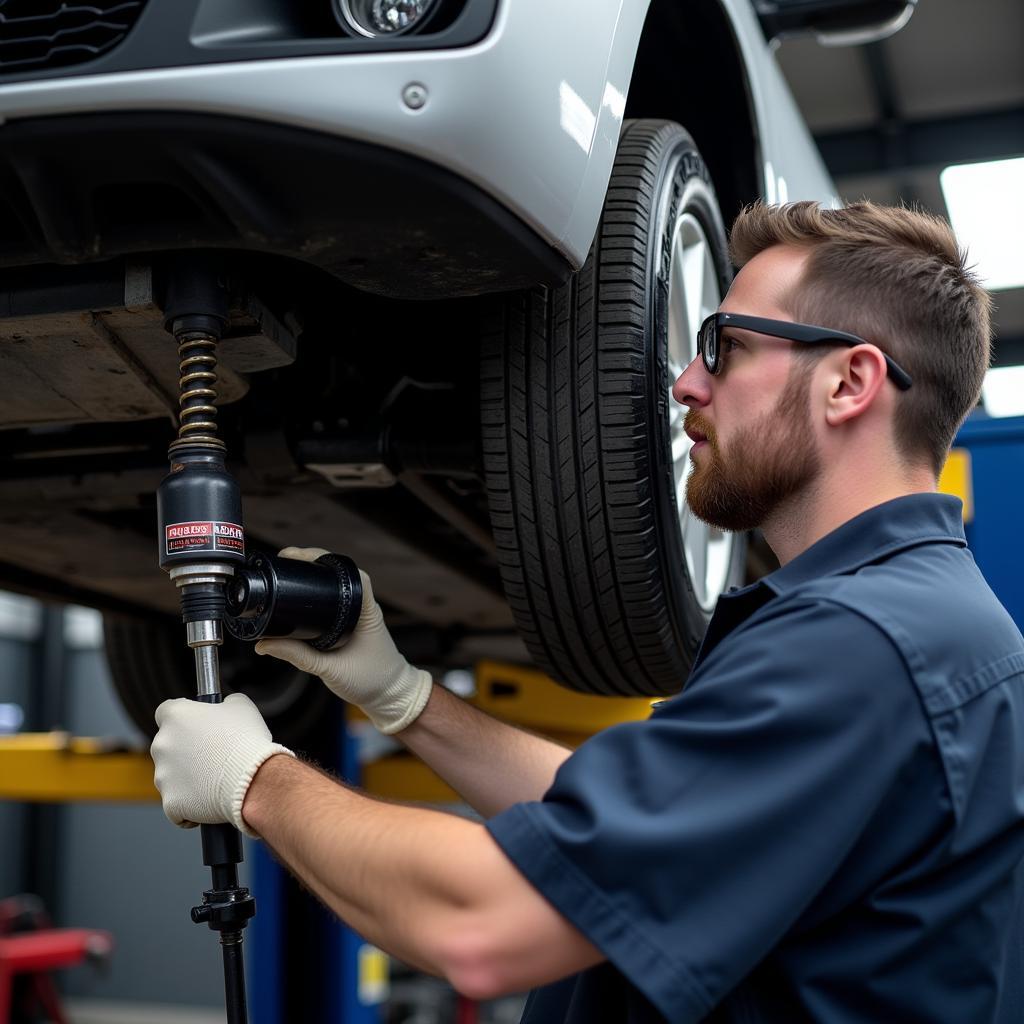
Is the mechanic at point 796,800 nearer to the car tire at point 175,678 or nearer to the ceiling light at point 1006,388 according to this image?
the car tire at point 175,678

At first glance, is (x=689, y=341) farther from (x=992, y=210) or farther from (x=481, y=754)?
(x=992, y=210)

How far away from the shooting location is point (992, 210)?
7523mm

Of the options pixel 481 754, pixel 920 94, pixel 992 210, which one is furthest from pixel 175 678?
pixel 992 210

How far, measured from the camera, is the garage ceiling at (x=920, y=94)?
21.0 ft

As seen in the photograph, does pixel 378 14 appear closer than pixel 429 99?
No

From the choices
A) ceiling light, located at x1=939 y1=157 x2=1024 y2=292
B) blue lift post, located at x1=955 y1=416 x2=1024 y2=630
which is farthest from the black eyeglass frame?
ceiling light, located at x1=939 y1=157 x2=1024 y2=292

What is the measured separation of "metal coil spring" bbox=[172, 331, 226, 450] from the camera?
1.20 metres

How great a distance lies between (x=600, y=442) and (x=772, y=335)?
25 cm

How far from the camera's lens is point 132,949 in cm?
1028

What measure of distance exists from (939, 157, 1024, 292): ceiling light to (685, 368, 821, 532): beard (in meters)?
6.05

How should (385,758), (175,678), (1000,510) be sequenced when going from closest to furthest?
(1000,510), (175,678), (385,758)

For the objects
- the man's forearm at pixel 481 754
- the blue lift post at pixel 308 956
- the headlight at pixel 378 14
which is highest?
the headlight at pixel 378 14

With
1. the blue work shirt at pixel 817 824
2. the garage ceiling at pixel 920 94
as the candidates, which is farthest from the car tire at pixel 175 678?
the garage ceiling at pixel 920 94

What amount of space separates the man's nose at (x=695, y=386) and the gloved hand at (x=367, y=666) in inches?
16.0
